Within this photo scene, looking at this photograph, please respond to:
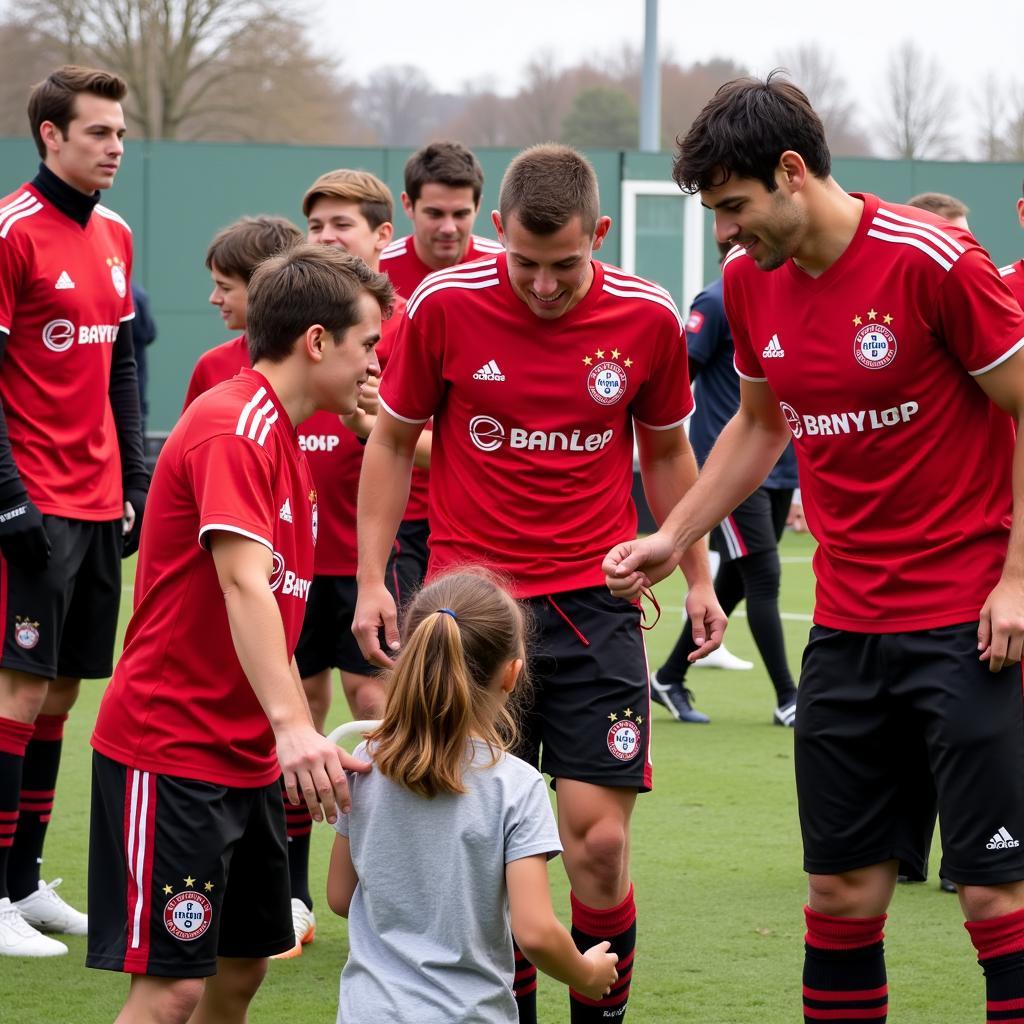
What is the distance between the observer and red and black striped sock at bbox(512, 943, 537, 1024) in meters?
4.07

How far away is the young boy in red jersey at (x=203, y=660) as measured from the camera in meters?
3.34

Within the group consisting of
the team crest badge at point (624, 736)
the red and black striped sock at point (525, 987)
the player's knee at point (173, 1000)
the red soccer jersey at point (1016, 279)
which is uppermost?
the red soccer jersey at point (1016, 279)

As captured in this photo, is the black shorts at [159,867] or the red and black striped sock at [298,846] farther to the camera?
the red and black striped sock at [298,846]

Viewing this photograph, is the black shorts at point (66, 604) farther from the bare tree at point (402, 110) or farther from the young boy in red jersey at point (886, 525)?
the bare tree at point (402, 110)

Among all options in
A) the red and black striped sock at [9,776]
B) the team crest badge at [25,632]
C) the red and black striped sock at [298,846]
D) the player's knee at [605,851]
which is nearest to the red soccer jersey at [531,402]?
the player's knee at [605,851]

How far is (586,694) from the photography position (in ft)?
13.4

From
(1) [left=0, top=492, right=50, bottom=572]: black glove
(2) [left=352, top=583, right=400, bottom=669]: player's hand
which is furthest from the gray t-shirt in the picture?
(1) [left=0, top=492, right=50, bottom=572]: black glove

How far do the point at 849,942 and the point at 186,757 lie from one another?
152 centimetres

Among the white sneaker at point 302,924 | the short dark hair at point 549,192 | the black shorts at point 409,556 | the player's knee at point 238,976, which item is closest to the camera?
the player's knee at point 238,976

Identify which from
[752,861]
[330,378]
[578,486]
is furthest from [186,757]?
[752,861]

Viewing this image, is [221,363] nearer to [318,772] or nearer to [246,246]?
[246,246]

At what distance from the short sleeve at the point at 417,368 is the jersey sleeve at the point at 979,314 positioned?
1312mm

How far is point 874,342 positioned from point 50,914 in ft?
10.5

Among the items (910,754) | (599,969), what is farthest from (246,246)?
(599,969)
